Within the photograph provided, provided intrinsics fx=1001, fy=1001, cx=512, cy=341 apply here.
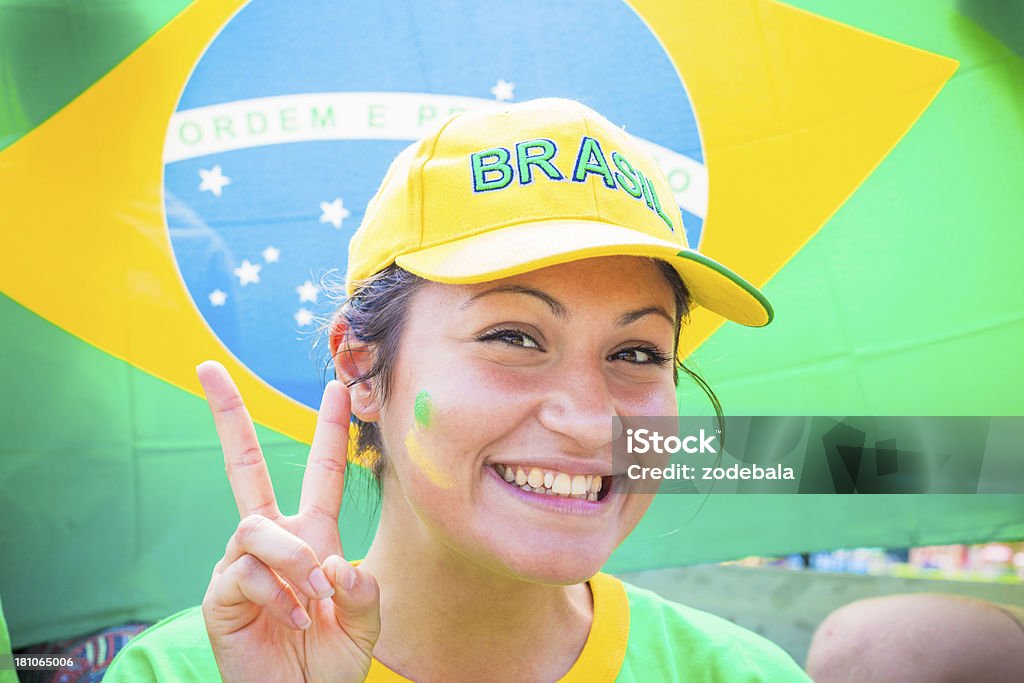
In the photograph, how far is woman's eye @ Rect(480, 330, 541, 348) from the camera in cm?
118

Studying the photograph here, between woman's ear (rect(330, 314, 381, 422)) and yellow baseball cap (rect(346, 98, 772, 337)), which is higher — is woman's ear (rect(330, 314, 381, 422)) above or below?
below

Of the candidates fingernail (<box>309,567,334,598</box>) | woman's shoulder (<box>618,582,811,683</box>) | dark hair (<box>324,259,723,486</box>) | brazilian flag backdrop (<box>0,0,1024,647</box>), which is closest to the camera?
fingernail (<box>309,567,334,598</box>)

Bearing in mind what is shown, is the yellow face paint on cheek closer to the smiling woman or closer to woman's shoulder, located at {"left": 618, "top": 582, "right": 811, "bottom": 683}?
the smiling woman

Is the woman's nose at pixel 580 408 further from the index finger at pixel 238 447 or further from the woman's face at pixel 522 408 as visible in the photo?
the index finger at pixel 238 447

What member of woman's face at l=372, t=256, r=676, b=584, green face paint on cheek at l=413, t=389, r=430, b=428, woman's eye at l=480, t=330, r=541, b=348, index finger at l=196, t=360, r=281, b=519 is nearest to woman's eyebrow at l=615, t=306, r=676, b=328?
woman's face at l=372, t=256, r=676, b=584

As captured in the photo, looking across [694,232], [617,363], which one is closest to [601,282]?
[617,363]

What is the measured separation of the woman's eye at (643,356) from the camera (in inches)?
49.6

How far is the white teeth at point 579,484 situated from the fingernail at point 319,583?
0.31 metres

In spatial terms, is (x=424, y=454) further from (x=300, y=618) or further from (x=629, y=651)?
(x=629, y=651)

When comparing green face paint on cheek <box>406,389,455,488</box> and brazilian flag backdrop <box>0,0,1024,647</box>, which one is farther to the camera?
brazilian flag backdrop <box>0,0,1024,647</box>

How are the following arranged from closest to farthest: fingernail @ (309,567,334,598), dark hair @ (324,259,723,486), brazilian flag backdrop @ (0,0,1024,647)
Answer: fingernail @ (309,567,334,598)
dark hair @ (324,259,723,486)
brazilian flag backdrop @ (0,0,1024,647)

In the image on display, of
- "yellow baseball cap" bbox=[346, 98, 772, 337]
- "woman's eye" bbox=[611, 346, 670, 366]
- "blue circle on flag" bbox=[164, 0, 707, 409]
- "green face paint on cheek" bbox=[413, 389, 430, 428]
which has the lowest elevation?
"green face paint on cheek" bbox=[413, 389, 430, 428]

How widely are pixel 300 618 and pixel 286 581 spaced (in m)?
0.06

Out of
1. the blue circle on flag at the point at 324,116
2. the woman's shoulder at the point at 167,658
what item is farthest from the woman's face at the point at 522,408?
the blue circle on flag at the point at 324,116
